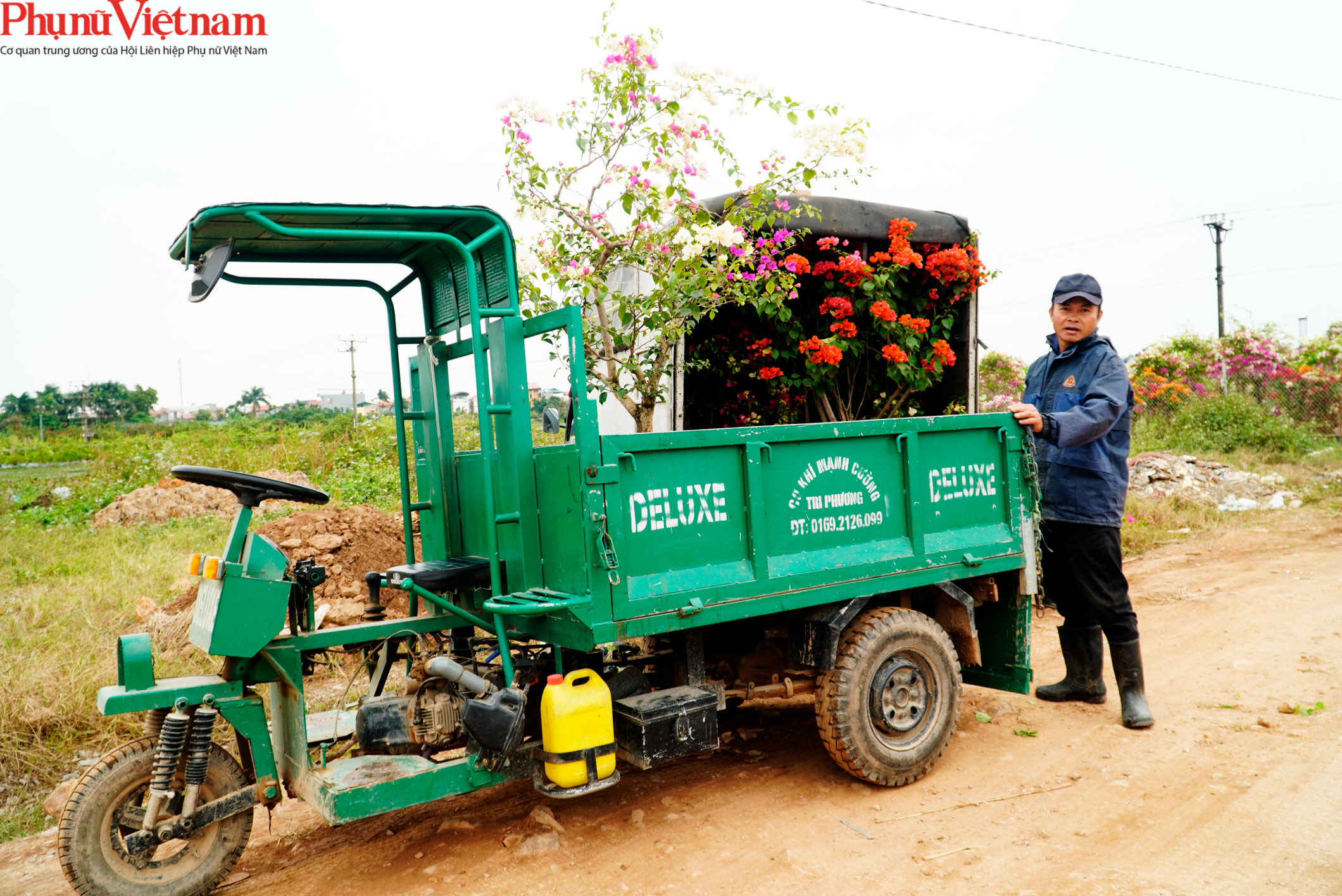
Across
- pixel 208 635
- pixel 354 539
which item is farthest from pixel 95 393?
pixel 208 635

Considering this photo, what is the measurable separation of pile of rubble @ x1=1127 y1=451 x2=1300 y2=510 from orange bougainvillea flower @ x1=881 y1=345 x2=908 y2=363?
6.63 meters

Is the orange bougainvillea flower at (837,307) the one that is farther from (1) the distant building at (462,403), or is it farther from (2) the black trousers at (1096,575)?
(1) the distant building at (462,403)

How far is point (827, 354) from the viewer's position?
6.58 m

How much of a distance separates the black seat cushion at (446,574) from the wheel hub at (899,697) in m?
1.85

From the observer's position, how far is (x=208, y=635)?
3.37 m

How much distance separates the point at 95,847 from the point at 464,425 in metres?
2.15

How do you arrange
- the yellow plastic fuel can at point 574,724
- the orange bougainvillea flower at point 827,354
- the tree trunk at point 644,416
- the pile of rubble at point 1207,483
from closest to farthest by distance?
the yellow plastic fuel can at point 574,724 < the tree trunk at point 644,416 < the orange bougainvillea flower at point 827,354 < the pile of rubble at point 1207,483

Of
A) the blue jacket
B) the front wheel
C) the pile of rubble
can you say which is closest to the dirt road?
the front wheel

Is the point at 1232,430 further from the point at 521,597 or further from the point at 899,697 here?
the point at 521,597

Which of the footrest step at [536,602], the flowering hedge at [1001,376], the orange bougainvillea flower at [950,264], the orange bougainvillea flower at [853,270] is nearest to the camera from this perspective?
the footrest step at [536,602]

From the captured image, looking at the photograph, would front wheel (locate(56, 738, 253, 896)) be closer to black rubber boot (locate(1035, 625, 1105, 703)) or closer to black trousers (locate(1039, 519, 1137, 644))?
black trousers (locate(1039, 519, 1137, 644))

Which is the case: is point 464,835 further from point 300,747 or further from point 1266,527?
point 1266,527

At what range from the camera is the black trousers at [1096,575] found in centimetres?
512

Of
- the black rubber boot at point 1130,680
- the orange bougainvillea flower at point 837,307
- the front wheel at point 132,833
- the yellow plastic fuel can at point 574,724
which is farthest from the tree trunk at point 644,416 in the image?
the front wheel at point 132,833
